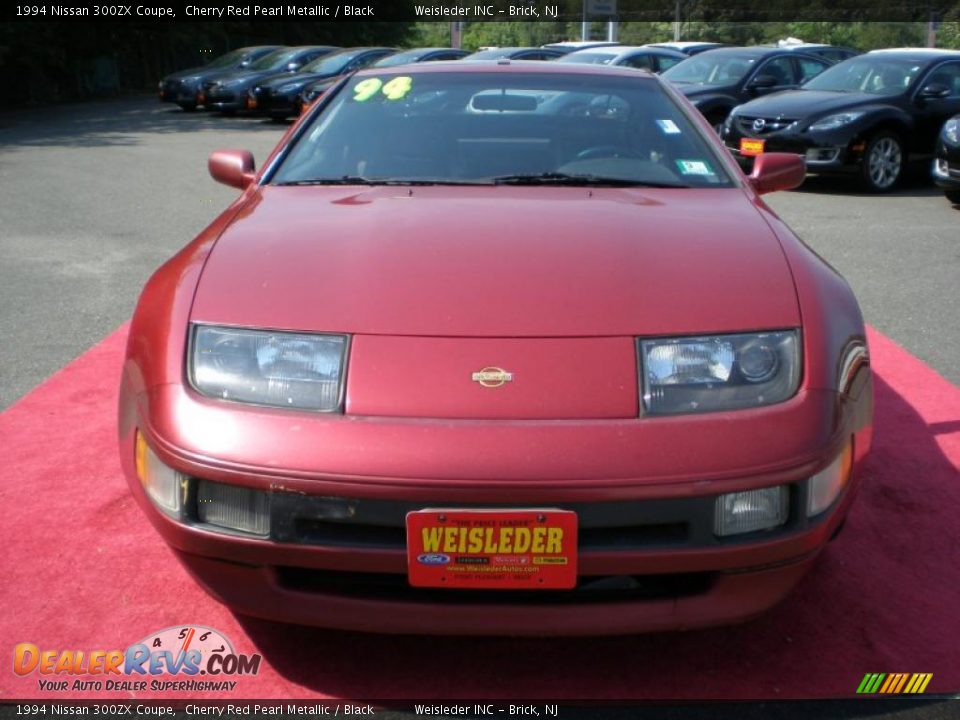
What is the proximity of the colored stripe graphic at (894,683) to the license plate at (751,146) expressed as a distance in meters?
8.80

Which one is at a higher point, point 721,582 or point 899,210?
point 721,582

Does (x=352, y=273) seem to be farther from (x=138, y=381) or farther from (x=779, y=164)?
(x=779, y=164)

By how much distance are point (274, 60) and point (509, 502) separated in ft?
69.4

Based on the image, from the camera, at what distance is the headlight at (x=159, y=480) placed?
226 cm

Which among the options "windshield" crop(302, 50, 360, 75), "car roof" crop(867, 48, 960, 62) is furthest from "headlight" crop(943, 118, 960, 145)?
"windshield" crop(302, 50, 360, 75)

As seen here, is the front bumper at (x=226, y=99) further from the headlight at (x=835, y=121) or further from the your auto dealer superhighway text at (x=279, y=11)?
the headlight at (x=835, y=121)

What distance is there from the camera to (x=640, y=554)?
2.14 meters

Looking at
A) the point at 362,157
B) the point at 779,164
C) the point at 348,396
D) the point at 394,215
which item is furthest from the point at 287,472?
the point at 779,164

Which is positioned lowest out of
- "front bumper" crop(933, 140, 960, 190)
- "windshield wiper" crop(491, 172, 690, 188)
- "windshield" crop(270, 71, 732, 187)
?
"front bumper" crop(933, 140, 960, 190)

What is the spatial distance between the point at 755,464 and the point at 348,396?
87cm

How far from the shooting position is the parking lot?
2477 mm

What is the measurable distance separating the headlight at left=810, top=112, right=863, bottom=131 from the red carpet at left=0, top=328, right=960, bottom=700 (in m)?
7.41

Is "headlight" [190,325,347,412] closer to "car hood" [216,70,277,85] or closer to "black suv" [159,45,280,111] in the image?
"car hood" [216,70,277,85]

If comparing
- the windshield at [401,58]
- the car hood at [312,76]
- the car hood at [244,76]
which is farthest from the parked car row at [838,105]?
the car hood at [244,76]
